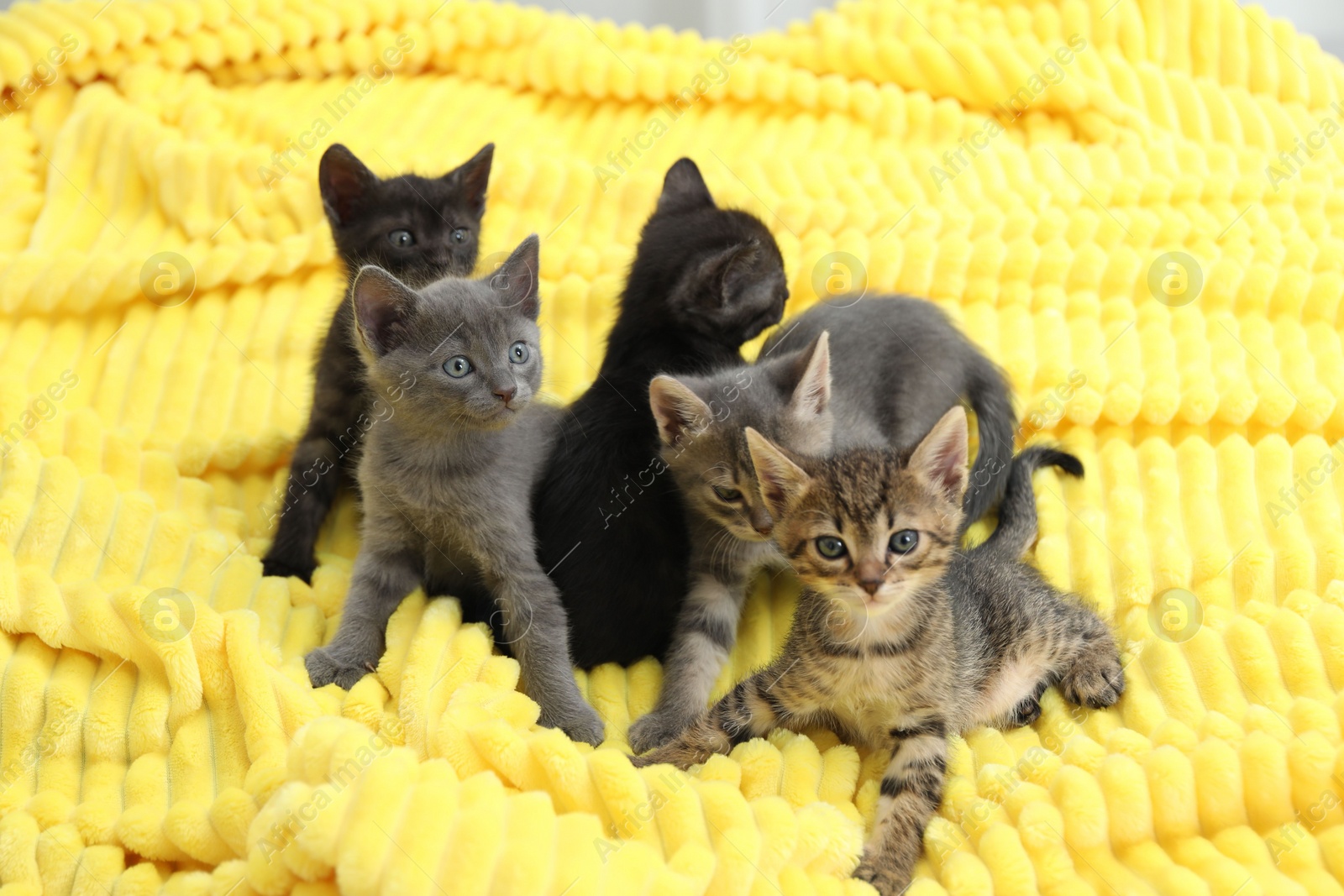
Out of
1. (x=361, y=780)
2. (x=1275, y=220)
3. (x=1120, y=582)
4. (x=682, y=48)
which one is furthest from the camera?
(x=682, y=48)

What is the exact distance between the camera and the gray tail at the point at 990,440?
2.12m

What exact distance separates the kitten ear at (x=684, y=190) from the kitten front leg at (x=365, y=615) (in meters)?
0.89

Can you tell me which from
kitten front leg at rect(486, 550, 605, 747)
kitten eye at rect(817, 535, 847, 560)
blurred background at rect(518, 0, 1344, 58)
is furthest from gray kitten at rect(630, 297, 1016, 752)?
blurred background at rect(518, 0, 1344, 58)

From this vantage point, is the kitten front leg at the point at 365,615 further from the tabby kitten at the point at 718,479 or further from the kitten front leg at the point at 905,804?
the kitten front leg at the point at 905,804

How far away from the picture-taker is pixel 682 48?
3051 mm

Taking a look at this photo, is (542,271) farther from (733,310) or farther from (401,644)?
(401,644)

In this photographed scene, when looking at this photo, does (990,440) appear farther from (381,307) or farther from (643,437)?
(381,307)

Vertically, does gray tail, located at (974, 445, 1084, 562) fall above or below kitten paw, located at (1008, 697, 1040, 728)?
above

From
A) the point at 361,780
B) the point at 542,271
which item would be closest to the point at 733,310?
the point at 542,271

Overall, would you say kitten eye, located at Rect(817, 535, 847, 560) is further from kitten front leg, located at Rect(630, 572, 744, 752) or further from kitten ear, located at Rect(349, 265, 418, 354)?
kitten ear, located at Rect(349, 265, 418, 354)

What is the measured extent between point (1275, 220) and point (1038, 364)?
732mm

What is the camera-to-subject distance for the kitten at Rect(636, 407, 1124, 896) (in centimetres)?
157

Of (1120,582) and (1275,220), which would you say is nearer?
(1120,582)

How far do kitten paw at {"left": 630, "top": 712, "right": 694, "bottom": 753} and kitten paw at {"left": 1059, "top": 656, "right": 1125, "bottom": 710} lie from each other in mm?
623
